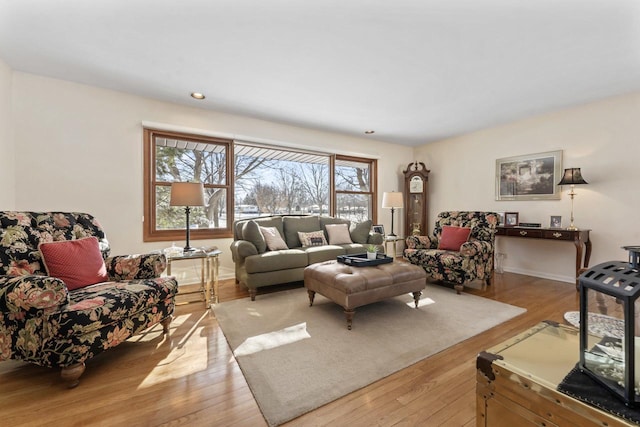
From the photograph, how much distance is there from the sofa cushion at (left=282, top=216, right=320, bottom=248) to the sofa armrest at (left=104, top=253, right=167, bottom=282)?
1.93 metres

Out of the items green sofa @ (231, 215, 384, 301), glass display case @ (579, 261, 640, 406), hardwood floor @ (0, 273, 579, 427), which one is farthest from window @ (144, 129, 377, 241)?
glass display case @ (579, 261, 640, 406)

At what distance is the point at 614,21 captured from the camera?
2008 mm

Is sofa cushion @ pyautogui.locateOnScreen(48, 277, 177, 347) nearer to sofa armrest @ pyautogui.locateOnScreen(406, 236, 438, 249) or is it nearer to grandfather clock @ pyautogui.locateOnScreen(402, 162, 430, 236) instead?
sofa armrest @ pyautogui.locateOnScreen(406, 236, 438, 249)

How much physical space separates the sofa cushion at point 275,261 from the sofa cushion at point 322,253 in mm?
94

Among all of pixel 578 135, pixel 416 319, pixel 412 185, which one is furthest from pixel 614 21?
pixel 412 185

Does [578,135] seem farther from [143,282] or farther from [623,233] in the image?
[143,282]

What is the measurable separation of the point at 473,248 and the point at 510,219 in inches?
65.9

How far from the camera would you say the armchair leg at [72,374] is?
1544 millimetres

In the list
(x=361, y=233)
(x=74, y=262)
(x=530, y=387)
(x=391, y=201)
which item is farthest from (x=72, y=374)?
(x=391, y=201)

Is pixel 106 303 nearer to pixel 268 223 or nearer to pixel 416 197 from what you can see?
pixel 268 223

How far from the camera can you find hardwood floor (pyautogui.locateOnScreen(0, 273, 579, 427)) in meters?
1.33

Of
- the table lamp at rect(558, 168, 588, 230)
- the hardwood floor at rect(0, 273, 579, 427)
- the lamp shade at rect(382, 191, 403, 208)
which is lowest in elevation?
the hardwood floor at rect(0, 273, 579, 427)

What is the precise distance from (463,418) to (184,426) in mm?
1355

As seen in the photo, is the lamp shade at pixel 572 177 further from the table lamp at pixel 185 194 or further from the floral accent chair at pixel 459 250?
the table lamp at pixel 185 194
